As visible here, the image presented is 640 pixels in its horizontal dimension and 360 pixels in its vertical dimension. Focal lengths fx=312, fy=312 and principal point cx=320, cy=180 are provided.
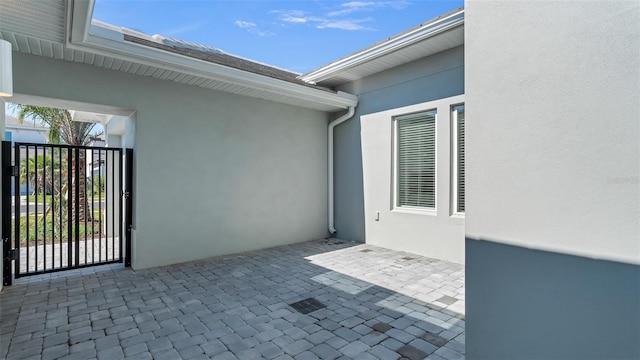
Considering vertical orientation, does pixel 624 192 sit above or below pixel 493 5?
below

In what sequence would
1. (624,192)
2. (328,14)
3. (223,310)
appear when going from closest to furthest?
1. (624,192)
2. (223,310)
3. (328,14)

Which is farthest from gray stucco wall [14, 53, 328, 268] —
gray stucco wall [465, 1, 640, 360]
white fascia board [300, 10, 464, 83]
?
gray stucco wall [465, 1, 640, 360]

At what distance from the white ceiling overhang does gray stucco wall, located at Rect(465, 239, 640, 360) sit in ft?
14.3

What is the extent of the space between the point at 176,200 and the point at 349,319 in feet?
12.8

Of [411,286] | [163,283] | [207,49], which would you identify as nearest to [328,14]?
[207,49]

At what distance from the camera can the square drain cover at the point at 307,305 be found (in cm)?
379

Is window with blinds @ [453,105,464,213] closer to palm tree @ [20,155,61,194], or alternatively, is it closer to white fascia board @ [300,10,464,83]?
white fascia board @ [300,10,464,83]

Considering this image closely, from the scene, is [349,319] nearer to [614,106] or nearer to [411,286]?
[411,286]

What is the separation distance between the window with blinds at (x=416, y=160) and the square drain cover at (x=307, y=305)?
11.0ft

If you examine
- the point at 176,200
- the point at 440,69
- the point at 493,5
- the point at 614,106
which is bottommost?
the point at 176,200

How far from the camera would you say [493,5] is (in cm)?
200

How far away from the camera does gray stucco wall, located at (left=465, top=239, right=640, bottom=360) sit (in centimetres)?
154

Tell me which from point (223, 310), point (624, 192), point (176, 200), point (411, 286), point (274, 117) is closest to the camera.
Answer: point (624, 192)

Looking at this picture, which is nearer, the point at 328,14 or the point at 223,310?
the point at 223,310
